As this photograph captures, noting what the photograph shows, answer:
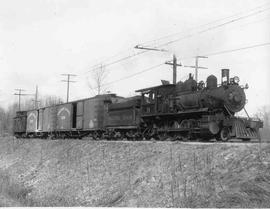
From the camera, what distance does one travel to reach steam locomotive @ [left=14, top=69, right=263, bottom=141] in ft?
55.3

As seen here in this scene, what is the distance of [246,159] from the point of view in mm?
10391

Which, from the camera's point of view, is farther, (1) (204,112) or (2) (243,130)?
(1) (204,112)

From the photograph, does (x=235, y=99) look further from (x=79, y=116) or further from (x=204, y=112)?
(x=79, y=116)

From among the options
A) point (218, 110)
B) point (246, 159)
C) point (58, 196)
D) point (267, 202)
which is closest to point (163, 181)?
point (246, 159)

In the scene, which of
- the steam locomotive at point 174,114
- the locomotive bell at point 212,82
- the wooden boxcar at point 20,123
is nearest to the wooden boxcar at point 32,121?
the wooden boxcar at point 20,123

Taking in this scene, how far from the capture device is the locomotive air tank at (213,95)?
1718 centimetres

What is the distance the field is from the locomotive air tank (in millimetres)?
3333

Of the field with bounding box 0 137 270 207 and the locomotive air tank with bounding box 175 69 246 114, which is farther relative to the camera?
the locomotive air tank with bounding box 175 69 246 114

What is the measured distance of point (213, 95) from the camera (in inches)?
680

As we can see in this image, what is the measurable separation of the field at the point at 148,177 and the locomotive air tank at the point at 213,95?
10.9ft

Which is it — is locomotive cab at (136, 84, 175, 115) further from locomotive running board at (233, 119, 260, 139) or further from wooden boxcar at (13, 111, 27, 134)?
wooden boxcar at (13, 111, 27, 134)

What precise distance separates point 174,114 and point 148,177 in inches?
254

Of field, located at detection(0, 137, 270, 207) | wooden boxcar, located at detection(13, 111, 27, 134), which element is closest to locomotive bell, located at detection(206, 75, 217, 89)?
field, located at detection(0, 137, 270, 207)

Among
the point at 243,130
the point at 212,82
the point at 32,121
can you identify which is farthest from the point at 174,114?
the point at 32,121
